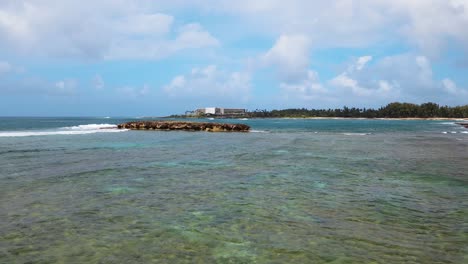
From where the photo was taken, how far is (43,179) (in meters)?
17.0

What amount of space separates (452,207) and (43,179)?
17.0m

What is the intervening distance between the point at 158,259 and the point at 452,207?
1008cm

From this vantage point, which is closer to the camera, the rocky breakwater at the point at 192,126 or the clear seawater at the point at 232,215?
the clear seawater at the point at 232,215

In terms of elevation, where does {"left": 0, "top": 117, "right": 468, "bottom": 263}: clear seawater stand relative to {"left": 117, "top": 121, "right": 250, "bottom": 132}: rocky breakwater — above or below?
below

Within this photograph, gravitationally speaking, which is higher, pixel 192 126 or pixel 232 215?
pixel 192 126

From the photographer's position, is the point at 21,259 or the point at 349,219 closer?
the point at 21,259

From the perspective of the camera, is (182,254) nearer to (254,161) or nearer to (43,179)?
(43,179)

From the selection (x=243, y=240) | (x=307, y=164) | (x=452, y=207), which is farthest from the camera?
(x=307, y=164)

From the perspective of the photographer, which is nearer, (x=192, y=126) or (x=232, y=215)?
(x=232, y=215)

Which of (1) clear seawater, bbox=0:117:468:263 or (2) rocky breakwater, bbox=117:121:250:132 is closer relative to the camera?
(1) clear seawater, bbox=0:117:468:263

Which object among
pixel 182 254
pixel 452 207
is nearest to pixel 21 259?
pixel 182 254

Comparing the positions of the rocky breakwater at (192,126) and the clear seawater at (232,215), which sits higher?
the rocky breakwater at (192,126)

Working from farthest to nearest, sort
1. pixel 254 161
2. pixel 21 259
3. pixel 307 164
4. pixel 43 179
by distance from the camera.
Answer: pixel 254 161 < pixel 307 164 < pixel 43 179 < pixel 21 259

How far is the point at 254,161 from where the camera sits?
2498 cm
